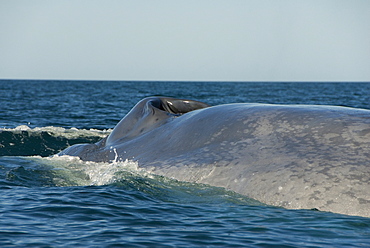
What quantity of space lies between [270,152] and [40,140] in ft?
31.5

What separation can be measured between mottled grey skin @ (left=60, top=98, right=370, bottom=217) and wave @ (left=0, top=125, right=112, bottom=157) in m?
5.25

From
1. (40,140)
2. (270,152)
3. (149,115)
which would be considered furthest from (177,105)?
(40,140)

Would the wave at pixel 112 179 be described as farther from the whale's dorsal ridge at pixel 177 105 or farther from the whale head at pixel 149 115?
the whale's dorsal ridge at pixel 177 105

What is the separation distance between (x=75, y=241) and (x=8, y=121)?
18659 mm

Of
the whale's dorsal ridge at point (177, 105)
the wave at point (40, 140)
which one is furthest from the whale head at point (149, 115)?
the wave at point (40, 140)

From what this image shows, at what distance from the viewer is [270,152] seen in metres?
6.66

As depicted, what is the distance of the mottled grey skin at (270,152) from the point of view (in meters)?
5.79

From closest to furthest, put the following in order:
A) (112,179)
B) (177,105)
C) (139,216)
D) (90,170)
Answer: (139,216) < (112,179) < (90,170) < (177,105)

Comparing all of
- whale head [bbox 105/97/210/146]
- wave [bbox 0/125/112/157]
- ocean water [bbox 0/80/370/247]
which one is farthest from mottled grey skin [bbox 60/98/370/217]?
wave [bbox 0/125/112/157]

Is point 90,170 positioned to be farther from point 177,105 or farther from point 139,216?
point 139,216

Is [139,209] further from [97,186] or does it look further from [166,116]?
[166,116]

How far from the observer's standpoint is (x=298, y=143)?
6578mm

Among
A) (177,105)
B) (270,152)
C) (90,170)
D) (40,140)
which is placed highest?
(177,105)

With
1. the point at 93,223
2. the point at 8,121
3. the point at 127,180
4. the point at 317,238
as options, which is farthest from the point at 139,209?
the point at 8,121
